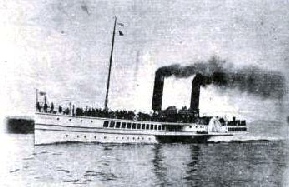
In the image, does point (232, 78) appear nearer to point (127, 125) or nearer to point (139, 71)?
point (139, 71)

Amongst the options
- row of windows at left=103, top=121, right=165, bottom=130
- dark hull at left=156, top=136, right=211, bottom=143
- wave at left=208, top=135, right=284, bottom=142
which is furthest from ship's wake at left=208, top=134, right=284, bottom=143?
row of windows at left=103, top=121, right=165, bottom=130

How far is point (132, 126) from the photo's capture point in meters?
5.74

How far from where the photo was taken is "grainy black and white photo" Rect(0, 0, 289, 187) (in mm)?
3424

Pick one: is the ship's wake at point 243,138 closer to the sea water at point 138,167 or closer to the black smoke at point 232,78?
the sea water at point 138,167

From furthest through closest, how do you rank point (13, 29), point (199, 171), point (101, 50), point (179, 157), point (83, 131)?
point (83, 131) → point (179, 157) → point (199, 171) → point (101, 50) → point (13, 29)

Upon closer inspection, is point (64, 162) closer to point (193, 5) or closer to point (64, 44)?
point (64, 44)

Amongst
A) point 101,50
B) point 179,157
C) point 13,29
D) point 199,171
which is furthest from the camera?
point 179,157

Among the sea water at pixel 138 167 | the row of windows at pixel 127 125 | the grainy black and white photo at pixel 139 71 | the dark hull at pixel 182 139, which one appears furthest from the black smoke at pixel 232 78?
the dark hull at pixel 182 139

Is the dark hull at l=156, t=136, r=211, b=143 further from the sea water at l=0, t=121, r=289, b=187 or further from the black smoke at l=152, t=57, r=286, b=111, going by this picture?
the black smoke at l=152, t=57, r=286, b=111

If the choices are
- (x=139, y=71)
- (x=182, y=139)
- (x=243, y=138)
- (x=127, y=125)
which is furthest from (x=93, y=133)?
(x=139, y=71)

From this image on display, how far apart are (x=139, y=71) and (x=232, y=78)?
2.80ft

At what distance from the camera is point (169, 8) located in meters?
3.55

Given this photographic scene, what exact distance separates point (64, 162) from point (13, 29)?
113 cm

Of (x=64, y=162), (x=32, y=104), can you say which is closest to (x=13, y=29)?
(x=32, y=104)
